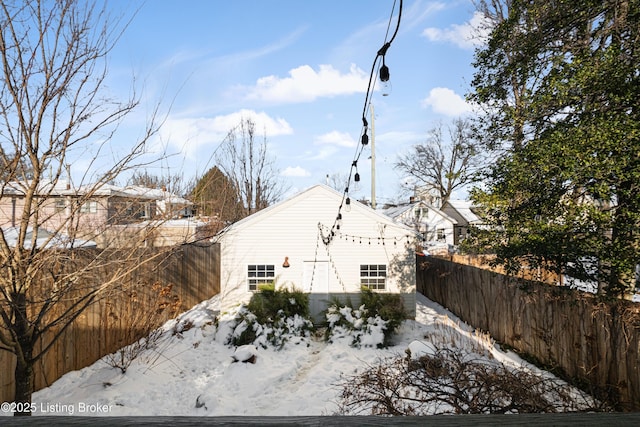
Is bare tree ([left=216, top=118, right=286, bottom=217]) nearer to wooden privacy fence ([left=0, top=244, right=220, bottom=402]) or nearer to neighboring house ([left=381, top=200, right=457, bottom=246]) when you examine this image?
wooden privacy fence ([left=0, top=244, right=220, bottom=402])

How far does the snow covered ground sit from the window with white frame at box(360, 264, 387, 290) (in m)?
1.68

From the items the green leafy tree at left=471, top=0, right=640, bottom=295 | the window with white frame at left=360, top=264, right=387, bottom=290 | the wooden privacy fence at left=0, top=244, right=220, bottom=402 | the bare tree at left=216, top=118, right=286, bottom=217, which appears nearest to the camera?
the wooden privacy fence at left=0, top=244, right=220, bottom=402

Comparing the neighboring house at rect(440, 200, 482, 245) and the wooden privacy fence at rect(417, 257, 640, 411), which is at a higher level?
the neighboring house at rect(440, 200, 482, 245)

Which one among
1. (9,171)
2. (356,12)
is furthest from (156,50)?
(356,12)

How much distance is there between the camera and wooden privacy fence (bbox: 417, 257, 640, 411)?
4.80 m

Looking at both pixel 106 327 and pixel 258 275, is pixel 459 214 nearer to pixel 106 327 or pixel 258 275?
pixel 258 275

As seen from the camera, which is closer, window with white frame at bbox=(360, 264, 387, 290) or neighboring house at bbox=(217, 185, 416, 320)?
neighboring house at bbox=(217, 185, 416, 320)

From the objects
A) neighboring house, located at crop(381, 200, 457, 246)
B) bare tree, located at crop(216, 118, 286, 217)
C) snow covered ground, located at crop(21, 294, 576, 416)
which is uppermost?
bare tree, located at crop(216, 118, 286, 217)

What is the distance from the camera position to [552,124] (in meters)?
6.52

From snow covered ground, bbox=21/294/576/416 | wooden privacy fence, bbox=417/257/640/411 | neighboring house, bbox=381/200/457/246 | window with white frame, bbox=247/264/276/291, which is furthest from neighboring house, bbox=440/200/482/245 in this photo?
window with white frame, bbox=247/264/276/291

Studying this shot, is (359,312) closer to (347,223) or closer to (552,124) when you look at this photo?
(347,223)

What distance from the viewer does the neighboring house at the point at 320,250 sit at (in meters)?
10.6

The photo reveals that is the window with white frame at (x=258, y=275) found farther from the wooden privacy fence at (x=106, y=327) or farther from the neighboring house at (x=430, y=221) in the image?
the neighboring house at (x=430, y=221)

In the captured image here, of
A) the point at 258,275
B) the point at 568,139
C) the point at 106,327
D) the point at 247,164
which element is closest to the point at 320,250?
the point at 258,275
